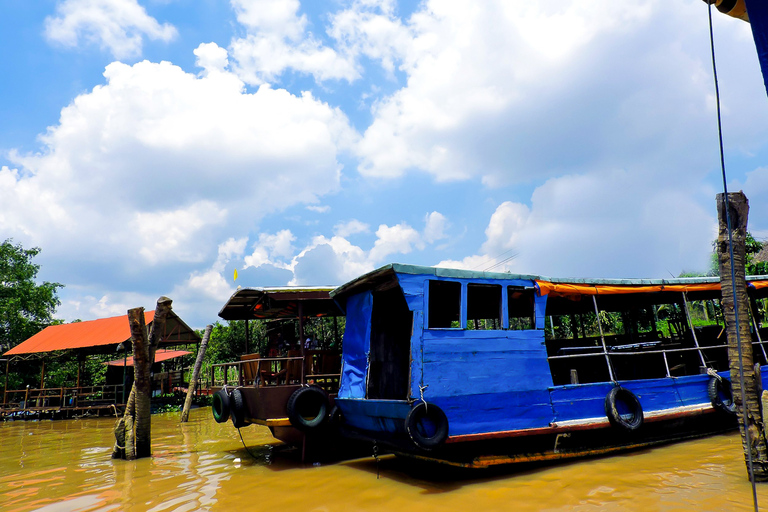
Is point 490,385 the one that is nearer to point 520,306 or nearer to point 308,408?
Answer: point 308,408

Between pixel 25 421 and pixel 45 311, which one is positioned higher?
pixel 45 311

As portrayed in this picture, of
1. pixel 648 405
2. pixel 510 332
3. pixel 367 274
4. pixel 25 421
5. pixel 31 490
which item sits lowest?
pixel 25 421

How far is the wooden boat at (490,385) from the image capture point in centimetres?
594

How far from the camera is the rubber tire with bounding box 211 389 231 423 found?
7863 mm

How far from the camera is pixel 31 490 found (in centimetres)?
665

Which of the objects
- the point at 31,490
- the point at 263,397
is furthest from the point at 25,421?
the point at 263,397

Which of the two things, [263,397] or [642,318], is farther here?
[642,318]

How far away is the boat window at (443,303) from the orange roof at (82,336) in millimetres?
12893

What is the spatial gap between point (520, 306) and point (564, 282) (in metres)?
2.69

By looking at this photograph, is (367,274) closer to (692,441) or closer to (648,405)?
(648,405)

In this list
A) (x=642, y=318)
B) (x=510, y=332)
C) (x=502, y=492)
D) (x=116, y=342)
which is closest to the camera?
(x=502, y=492)

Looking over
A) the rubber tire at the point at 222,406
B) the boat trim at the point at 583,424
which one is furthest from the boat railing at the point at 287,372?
the boat trim at the point at 583,424

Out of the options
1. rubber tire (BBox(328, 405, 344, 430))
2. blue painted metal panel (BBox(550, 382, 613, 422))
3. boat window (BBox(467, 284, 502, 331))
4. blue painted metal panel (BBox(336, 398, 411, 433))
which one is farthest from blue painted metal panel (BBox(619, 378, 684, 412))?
rubber tire (BBox(328, 405, 344, 430))

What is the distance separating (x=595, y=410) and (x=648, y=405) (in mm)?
1126
